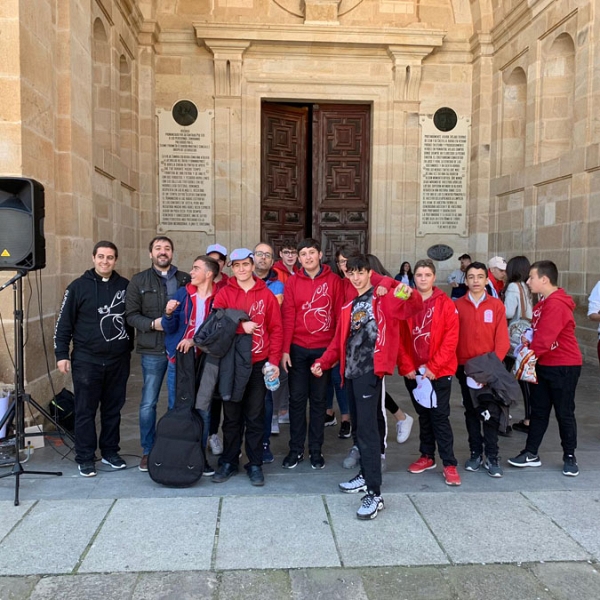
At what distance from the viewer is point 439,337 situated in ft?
13.3

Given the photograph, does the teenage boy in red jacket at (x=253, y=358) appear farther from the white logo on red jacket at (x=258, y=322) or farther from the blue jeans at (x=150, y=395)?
the blue jeans at (x=150, y=395)

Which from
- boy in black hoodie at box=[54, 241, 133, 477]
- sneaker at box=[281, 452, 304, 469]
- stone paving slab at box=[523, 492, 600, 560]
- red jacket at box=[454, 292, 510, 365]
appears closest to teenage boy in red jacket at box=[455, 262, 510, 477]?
red jacket at box=[454, 292, 510, 365]

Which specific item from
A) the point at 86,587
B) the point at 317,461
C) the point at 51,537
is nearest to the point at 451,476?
the point at 317,461

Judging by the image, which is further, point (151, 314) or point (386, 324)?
point (151, 314)

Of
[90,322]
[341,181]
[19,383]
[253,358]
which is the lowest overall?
[19,383]

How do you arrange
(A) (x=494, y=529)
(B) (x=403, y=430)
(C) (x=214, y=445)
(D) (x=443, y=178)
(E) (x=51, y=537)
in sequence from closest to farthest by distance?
(E) (x=51, y=537)
(A) (x=494, y=529)
(C) (x=214, y=445)
(B) (x=403, y=430)
(D) (x=443, y=178)

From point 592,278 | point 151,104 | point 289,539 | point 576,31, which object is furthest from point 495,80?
point 289,539

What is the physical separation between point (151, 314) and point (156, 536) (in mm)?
1714

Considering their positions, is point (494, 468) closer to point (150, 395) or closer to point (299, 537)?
point (299, 537)

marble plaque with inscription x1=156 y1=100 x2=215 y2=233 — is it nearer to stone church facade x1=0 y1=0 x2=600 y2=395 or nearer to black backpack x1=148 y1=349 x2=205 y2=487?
stone church facade x1=0 y1=0 x2=600 y2=395

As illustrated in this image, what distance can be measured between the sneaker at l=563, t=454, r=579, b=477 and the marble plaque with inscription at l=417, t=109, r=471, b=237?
718cm

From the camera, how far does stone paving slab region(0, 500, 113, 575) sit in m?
2.98

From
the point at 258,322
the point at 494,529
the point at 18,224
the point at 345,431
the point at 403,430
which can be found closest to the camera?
the point at 494,529

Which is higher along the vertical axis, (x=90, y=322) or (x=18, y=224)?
(x=18, y=224)
